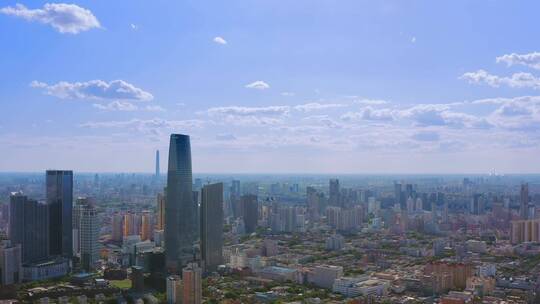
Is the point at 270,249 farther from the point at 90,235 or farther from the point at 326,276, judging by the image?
the point at 90,235

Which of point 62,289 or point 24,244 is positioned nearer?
point 62,289

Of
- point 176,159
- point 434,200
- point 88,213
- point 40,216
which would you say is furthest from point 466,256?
point 434,200

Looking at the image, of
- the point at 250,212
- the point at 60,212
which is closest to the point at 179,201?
the point at 60,212

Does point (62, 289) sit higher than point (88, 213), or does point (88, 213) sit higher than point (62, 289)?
point (88, 213)

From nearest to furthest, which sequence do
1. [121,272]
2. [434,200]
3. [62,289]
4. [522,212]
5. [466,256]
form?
[62,289]
[121,272]
[466,256]
[522,212]
[434,200]

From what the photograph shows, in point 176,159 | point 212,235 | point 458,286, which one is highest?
point 176,159

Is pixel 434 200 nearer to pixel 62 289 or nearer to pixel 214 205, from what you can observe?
pixel 214 205

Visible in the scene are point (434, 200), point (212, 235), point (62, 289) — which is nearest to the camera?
point (62, 289)

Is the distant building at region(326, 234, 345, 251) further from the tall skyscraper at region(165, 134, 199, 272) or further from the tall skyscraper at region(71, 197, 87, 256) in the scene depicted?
the tall skyscraper at region(71, 197, 87, 256)
